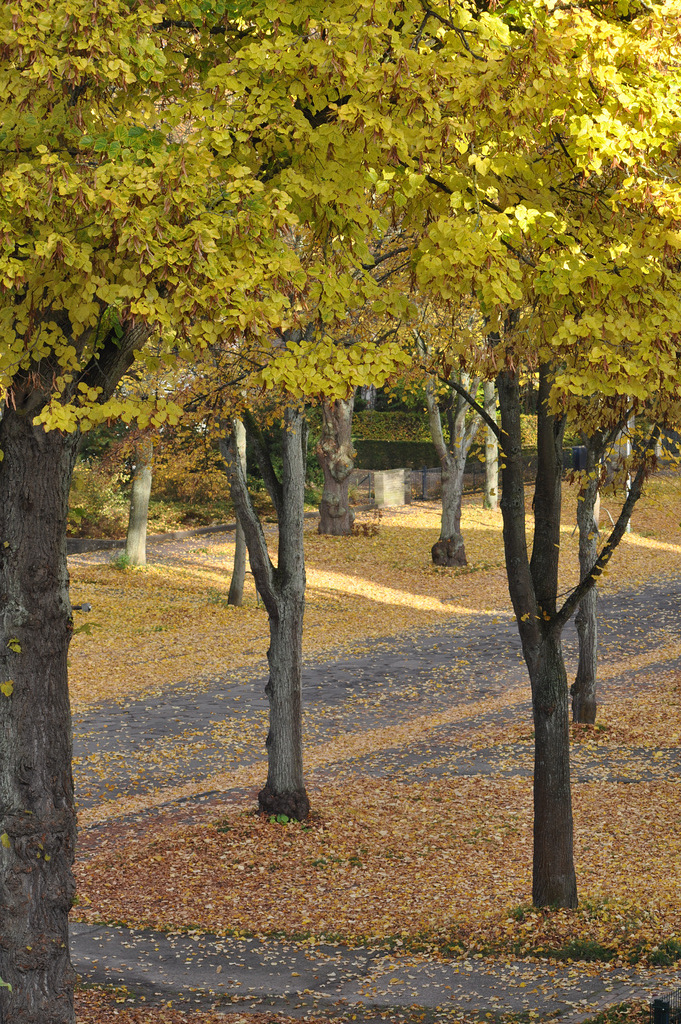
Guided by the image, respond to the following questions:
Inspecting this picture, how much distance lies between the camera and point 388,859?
1014cm

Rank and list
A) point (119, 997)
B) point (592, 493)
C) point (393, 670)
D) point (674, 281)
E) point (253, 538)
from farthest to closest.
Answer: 1. point (393, 670)
2. point (592, 493)
3. point (253, 538)
4. point (119, 997)
5. point (674, 281)

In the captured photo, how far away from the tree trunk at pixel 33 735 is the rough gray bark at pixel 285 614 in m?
5.25

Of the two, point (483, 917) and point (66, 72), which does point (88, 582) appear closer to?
point (483, 917)

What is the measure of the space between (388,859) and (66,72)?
7555 mm

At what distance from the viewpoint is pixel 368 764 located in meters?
13.5

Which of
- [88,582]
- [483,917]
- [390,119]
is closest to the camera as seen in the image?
[390,119]

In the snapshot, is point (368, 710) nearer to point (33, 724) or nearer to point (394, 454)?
point (33, 724)

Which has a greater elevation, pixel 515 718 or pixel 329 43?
pixel 329 43

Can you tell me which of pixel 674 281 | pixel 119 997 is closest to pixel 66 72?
pixel 674 281

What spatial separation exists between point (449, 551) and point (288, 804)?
16.1 m

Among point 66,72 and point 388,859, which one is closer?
point 66,72

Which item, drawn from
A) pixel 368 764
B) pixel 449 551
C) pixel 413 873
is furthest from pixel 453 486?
pixel 413 873

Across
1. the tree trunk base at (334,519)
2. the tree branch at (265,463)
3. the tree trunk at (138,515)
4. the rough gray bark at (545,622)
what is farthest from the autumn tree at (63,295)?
the tree trunk base at (334,519)

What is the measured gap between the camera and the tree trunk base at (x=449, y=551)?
87.6 ft
